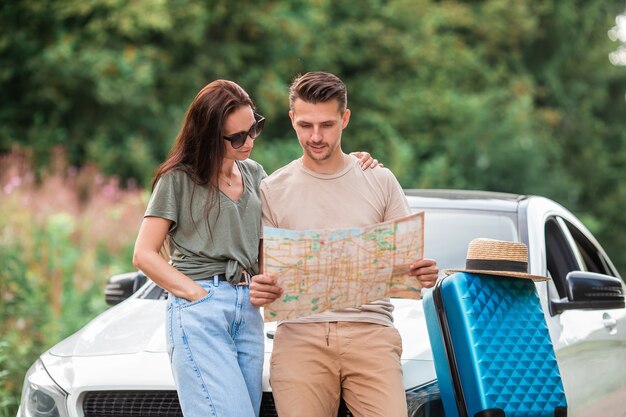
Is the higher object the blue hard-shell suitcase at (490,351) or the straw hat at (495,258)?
the straw hat at (495,258)

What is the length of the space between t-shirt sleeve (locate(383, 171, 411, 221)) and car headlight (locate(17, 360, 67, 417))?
1528 mm

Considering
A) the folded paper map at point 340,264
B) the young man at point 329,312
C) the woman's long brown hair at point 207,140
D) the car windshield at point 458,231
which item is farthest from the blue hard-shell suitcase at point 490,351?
the car windshield at point 458,231

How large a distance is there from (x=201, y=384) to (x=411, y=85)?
17070 millimetres

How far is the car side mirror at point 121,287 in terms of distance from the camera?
5.66 m

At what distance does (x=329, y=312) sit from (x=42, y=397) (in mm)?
1339

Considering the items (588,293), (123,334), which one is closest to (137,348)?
(123,334)

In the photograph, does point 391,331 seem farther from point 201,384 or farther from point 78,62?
point 78,62

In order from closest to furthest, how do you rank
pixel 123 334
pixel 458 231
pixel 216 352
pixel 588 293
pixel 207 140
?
pixel 216 352
pixel 207 140
pixel 123 334
pixel 588 293
pixel 458 231

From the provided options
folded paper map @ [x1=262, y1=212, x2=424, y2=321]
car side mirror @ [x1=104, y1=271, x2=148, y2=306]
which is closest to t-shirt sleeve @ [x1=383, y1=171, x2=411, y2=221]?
folded paper map @ [x1=262, y1=212, x2=424, y2=321]

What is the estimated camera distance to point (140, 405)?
412 cm

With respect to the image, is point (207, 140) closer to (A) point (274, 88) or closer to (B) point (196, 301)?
(B) point (196, 301)

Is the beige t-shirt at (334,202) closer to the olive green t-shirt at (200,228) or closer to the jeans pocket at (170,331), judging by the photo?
the olive green t-shirt at (200,228)

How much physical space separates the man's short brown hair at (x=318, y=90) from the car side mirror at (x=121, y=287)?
2.17 m

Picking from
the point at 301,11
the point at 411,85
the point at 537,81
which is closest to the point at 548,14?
the point at 537,81
